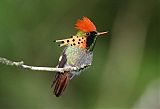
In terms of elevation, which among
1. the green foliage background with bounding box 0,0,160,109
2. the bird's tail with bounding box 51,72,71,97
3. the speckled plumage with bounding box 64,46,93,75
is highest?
the green foliage background with bounding box 0,0,160,109

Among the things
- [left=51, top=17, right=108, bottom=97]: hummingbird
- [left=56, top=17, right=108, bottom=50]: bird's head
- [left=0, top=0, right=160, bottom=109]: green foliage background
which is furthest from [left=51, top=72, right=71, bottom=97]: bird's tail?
[left=0, top=0, right=160, bottom=109]: green foliage background

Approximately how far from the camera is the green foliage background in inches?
328

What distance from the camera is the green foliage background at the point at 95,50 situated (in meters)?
8.32

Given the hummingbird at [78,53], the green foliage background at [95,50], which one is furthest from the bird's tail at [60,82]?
the green foliage background at [95,50]

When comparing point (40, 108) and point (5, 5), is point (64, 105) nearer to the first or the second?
point (40, 108)

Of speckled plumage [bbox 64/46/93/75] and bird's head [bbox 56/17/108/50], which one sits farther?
speckled plumage [bbox 64/46/93/75]

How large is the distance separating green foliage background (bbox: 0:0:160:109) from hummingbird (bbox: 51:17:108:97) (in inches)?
193

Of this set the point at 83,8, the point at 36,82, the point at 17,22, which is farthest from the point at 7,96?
the point at 83,8

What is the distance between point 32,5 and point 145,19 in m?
1.83

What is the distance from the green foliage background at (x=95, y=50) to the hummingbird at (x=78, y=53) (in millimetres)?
4894

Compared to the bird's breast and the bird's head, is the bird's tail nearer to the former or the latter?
the bird's breast

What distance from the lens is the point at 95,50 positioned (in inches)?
329

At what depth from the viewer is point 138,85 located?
329 inches

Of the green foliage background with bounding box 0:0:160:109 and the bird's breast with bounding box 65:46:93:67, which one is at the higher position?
the green foliage background with bounding box 0:0:160:109
